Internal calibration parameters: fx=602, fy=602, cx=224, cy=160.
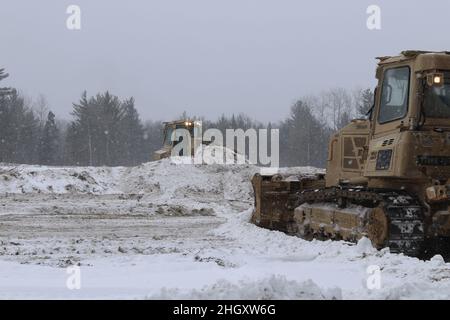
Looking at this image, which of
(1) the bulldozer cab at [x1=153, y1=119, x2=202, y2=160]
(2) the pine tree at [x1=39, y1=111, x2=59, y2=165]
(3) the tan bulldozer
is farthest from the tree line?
(3) the tan bulldozer

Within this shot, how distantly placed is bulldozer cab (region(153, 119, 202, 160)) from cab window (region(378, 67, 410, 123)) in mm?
23222

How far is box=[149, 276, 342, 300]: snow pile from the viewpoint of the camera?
555 cm

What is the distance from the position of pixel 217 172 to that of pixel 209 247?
17.2 metres

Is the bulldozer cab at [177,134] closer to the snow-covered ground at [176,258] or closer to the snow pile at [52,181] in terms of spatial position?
the snow pile at [52,181]

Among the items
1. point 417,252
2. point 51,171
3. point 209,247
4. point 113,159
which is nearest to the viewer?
point 417,252

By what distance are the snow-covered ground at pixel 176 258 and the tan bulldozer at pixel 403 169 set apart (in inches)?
22.5

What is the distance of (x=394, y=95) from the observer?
10.1 m

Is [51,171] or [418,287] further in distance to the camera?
[51,171]

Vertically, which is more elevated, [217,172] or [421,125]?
[421,125]

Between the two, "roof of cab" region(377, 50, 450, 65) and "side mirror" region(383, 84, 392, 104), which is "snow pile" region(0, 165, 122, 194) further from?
"roof of cab" region(377, 50, 450, 65)

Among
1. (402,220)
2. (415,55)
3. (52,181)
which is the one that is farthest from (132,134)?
(402,220)
